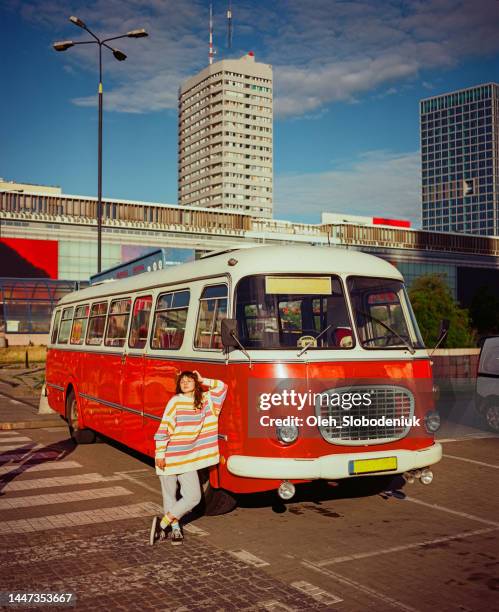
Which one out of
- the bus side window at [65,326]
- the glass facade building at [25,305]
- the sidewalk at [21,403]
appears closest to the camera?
the bus side window at [65,326]

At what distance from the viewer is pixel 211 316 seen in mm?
8492

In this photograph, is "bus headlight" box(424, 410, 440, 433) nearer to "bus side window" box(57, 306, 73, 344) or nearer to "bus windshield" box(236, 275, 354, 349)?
"bus windshield" box(236, 275, 354, 349)

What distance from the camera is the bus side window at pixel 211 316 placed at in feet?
27.2

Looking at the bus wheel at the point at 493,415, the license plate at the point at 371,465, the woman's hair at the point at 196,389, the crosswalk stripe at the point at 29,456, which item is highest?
the woman's hair at the point at 196,389

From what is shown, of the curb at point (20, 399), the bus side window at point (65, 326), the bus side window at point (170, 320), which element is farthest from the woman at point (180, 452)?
the curb at point (20, 399)

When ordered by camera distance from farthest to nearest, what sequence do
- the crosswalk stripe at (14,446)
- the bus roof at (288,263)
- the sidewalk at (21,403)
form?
1. the sidewalk at (21,403)
2. the crosswalk stripe at (14,446)
3. the bus roof at (288,263)

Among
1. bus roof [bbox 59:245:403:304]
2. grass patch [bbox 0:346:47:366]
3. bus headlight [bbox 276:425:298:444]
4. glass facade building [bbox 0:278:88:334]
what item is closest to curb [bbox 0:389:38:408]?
bus roof [bbox 59:245:403:304]

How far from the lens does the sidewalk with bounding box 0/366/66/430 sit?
53.8ft

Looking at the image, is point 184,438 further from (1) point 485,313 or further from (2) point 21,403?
(1) point 485,313

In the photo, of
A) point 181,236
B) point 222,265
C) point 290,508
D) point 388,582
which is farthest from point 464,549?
point 181,236

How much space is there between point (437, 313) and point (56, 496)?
1821 inches

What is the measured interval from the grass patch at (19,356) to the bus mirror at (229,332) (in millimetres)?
36910

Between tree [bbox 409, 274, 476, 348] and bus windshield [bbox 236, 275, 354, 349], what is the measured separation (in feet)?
104

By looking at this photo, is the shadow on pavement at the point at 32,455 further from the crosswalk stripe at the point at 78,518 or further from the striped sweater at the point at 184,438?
the striped sweater at the point at 184,438
